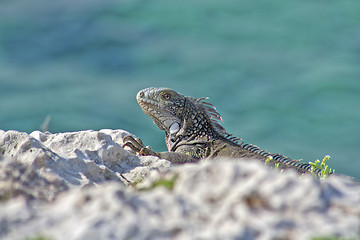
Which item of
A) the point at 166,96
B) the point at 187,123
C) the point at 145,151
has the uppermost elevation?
the point at 166,96

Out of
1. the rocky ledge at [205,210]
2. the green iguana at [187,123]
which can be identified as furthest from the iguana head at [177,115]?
the rocky ledge at [205,210]

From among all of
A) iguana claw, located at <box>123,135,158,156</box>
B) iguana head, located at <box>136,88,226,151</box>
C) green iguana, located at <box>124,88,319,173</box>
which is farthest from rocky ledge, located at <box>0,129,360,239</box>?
iguana head, located at <box>136,88,226,151</box>

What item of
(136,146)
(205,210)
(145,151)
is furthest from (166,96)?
(205,210)

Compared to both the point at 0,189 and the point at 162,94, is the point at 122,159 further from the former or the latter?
the point at 162,94

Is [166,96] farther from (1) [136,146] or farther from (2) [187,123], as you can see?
(1) [136,146]

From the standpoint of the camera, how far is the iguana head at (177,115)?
29.5ft

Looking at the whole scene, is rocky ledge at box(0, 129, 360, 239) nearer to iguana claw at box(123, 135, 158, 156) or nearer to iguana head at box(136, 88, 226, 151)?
iguana claw at box(123, 135, 158, 156)

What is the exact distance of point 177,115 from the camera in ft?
29.6

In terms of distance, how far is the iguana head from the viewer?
898cm

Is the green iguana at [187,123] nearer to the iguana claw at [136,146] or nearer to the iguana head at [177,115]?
the iguana head at [177,115]

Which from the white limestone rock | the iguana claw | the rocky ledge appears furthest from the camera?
the iguana claw

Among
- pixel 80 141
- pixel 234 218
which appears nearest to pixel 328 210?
pixel 234 218

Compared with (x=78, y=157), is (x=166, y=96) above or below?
above

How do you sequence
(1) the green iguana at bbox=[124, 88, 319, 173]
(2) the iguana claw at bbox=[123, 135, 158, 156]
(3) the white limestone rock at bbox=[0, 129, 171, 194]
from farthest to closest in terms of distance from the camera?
(1) the green iguana at bbox=[124, 88, 319, 173]
(2) the iguana claw at bbox=[123, 135, 158, 156]
(3) the white limestone rock at bbox=[0, 129, 171, 194]
